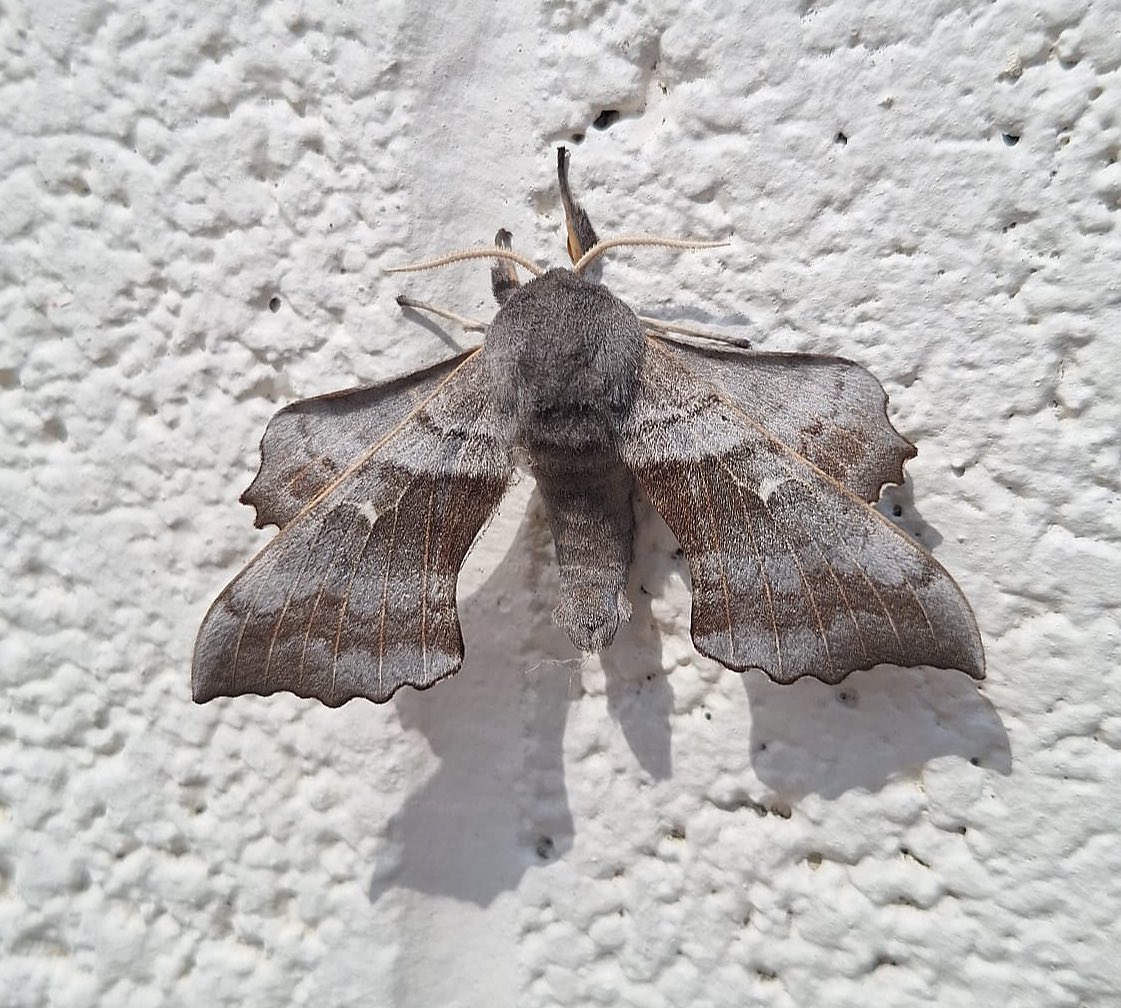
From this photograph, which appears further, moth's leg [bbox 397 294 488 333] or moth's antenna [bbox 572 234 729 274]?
moth's leg [bbox 397 294 488 333]

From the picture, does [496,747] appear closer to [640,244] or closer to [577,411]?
[577,411]

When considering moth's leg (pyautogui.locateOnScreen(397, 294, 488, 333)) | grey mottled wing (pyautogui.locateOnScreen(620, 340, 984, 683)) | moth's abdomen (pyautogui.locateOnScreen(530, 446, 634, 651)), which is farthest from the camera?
moth's leg (pyautogui.locateOnScreen(397, 294, 488, 333))

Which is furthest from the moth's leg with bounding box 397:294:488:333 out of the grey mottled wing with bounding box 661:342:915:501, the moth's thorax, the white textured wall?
the grey mottled wing with bounding box 661:342:915:501

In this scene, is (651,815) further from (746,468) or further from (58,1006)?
(58,1006)

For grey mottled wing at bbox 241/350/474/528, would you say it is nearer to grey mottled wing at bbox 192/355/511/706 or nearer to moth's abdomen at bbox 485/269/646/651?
grey mottled wing at bbox 192/355/511/706

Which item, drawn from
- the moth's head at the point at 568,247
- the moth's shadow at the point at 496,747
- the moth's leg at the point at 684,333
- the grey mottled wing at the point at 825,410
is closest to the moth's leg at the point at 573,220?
the moth's head at the point at 568,247

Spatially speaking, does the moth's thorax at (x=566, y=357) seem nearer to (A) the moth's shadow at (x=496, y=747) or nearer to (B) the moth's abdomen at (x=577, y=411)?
(B) the moth's abdomen at (x=577, y=411)
